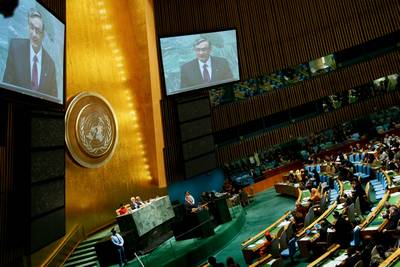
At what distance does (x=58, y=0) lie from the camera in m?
11.1

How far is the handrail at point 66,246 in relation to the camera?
10757 millimetres

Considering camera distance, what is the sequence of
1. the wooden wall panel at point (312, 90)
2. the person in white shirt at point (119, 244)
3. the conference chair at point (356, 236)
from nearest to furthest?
the conference chair at point (356, 236) → the person in white shirt at point (119, 244) → the wooden wall panel at point (312, 90)

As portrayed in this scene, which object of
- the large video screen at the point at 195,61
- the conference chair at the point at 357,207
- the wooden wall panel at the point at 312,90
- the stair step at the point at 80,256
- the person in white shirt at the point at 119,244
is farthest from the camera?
the wooden wall panel at the point at 312,90

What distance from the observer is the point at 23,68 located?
28.5ft

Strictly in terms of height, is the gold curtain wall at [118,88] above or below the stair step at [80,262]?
above

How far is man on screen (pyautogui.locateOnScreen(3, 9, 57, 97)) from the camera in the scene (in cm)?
832

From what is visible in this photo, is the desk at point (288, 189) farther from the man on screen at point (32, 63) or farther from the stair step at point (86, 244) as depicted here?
the man on screen at point (32, 63)

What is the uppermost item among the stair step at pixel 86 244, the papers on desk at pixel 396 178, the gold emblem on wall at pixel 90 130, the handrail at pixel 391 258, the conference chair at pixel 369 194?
the gold emblem on wall at pixel 90 130

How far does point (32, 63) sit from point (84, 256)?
19.6ft

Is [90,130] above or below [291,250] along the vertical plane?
above

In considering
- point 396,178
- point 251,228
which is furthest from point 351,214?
point 251,228

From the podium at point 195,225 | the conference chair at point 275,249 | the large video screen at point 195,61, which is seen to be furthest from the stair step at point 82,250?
the large video screen at point 195,61

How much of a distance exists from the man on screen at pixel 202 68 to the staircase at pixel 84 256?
7342mm

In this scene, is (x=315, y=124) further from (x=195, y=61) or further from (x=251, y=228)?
(x=251, y=228)
